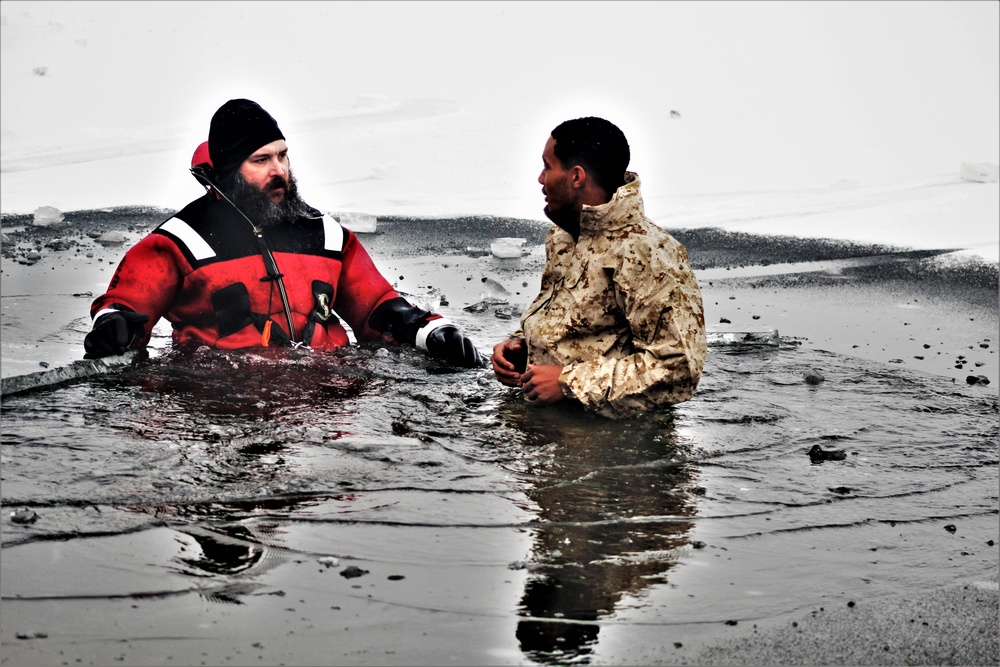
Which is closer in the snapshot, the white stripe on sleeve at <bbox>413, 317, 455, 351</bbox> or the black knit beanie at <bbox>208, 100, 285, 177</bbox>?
the black knit beanie at <bbox>208, 100, 285, 177</bbox>

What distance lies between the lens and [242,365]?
224 inches

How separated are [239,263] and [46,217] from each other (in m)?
5.77

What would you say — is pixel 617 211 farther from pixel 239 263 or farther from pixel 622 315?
pixel 239 263

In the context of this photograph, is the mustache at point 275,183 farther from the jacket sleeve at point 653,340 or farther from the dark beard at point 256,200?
the jacket sleeve at point 653,340

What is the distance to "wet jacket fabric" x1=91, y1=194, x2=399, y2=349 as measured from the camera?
18.7ft

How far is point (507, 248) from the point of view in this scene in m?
9.95

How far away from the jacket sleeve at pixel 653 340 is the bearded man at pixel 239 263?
158 cm

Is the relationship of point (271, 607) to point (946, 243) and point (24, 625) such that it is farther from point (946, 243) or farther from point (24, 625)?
point (946, 243)

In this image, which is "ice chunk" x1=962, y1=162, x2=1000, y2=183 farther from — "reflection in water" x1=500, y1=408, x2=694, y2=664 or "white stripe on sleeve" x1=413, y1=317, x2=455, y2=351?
"reflection in water" x1=500, y1=408, x2=694, y2=664

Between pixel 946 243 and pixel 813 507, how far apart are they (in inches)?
273

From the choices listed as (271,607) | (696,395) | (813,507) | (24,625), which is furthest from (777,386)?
(24,625)

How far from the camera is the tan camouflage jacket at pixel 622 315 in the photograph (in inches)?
179

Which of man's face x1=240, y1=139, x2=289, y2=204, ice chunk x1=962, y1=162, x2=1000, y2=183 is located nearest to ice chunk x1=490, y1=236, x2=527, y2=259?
man's face x1=240, y1=139, x2=289, y2=204

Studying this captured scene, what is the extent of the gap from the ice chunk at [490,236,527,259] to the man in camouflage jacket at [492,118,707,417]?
4.90m
